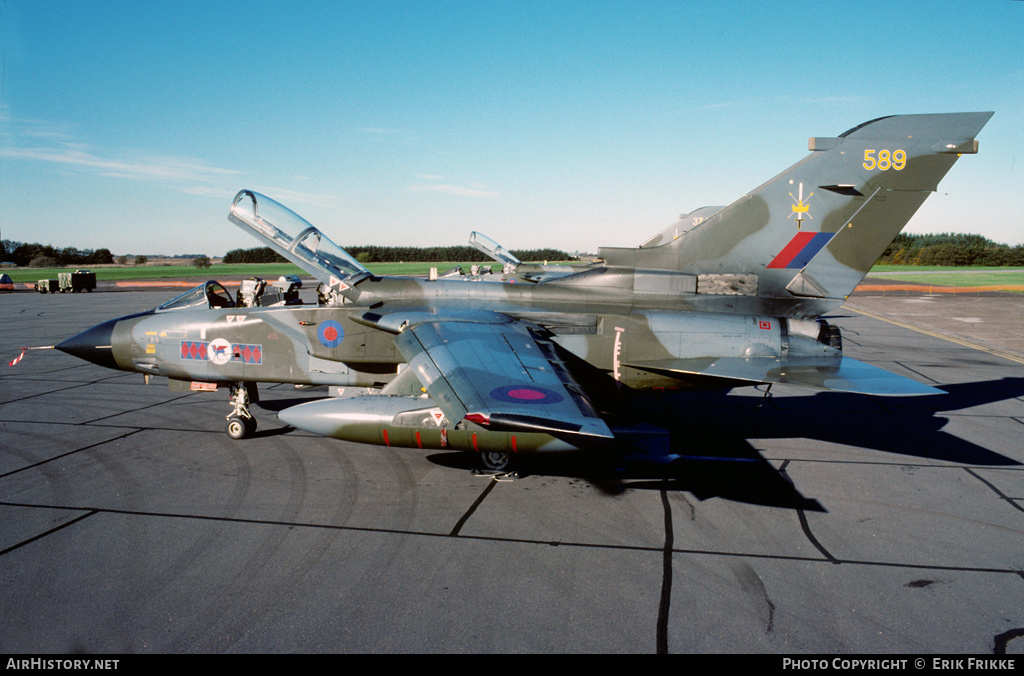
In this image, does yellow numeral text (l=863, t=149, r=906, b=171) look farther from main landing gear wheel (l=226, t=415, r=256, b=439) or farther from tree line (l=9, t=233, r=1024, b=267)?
tree line (l=9, t=233, r=1024, b=267)

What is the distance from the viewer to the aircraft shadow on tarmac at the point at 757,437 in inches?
307

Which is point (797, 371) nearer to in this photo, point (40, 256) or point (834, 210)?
point (834, 210)

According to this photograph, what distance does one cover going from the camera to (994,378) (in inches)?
583

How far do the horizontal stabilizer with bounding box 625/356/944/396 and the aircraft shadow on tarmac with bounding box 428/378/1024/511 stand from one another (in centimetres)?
90

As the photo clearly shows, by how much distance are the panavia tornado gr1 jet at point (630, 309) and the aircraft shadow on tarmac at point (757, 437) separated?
876 mm

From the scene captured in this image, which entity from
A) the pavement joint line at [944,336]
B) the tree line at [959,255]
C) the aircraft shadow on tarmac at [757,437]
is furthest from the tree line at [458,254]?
the aircraft shadow on tarmac at [757,437]

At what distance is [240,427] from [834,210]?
10497mm

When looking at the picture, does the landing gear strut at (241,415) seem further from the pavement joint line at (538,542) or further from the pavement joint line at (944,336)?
the pavement joint line at (944,336)

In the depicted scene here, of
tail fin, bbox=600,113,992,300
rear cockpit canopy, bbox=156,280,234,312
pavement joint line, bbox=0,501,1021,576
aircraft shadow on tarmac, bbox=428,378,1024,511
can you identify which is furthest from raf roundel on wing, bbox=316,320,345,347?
tail fin, bbox=600,113,992,300

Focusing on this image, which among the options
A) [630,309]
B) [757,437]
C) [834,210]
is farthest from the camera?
[757,437]

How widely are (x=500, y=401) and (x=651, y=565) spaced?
7.51 feet

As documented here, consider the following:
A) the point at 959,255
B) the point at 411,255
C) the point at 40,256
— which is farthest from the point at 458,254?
the point at 959,255

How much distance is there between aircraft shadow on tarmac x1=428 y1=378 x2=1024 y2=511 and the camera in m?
7.79

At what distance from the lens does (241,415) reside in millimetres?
9625
